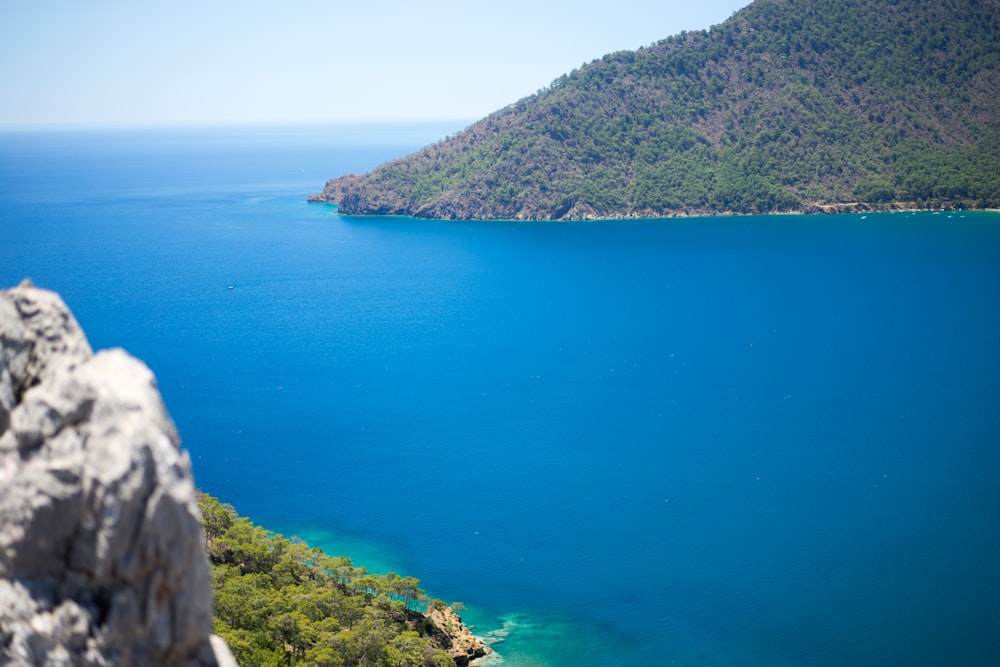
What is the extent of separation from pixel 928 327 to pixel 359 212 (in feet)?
279

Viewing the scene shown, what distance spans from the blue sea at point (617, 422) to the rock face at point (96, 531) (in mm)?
22032

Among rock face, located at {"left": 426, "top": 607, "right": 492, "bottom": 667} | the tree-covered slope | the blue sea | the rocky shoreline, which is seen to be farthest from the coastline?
rock face, located at {"left": 426, "top": 607, "right": 492, "bottom": 667}

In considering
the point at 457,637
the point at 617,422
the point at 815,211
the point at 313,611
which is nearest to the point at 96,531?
the point at 313,611

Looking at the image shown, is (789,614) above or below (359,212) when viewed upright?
below

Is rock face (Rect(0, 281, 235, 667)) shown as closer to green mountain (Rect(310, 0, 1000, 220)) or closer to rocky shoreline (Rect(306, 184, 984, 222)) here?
rocky shoreline (Rect(306, 184, 984, 222))

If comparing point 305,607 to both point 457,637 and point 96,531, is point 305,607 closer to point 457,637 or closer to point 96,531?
point 457,637

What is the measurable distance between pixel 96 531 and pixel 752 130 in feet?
454

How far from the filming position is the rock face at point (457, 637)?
87.5ft

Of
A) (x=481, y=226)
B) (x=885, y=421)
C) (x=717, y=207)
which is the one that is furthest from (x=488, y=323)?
(x=717, y=207)

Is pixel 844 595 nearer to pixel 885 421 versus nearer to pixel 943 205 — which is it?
pixel 885 421

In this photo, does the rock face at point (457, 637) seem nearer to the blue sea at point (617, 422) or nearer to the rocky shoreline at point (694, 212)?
the blue sea at point (617, 422)

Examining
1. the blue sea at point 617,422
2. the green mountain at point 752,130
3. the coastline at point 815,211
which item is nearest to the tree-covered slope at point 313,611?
the blue sea at point 617,422

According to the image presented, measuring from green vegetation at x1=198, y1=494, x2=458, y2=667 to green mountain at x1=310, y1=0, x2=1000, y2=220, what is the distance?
9617 cm

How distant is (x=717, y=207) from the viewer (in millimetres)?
119062
